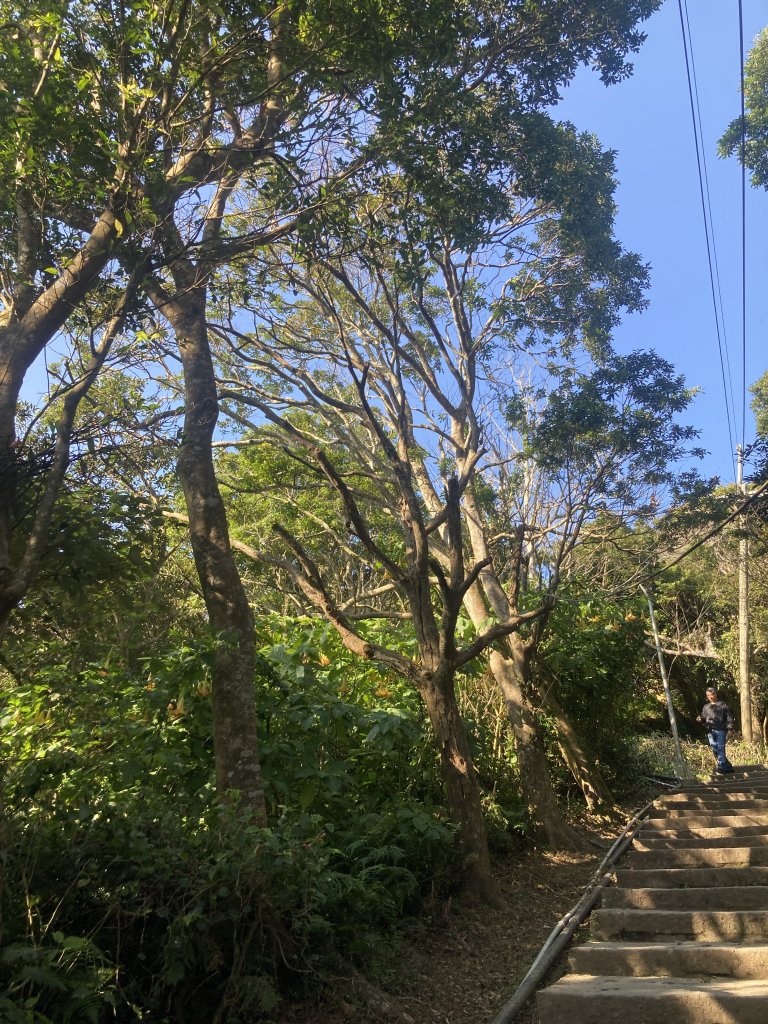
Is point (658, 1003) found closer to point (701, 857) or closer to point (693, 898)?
point (693, 898)

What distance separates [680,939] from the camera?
16.4ft

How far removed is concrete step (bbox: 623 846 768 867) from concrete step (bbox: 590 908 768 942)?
145 cm

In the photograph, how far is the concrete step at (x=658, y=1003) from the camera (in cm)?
337

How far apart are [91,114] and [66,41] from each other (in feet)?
1.95

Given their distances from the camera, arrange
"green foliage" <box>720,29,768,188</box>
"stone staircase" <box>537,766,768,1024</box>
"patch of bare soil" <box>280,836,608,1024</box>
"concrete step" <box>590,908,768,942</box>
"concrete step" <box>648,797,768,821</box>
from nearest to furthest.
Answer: "stone staircase" <box>537,766,768,1024</box>
"patch of bare soil" <box>280,836,608,1024</box>
"concrete step" <box>590,908,768,942</box>
"concrete step" <box>648,797,768,821</box>
"green foliage" <box>720,29,768,188</box>

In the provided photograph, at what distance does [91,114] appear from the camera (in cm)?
471

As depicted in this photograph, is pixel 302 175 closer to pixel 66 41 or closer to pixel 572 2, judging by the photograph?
pixel 66 41

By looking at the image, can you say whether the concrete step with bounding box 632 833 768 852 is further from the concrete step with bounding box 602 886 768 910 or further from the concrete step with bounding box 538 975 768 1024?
the concrete step with bounding box 538 975 768 1024

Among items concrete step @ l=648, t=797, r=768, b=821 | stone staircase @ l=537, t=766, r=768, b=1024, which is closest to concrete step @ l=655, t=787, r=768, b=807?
concrete step @ l=648, t=797, r=768, b=821

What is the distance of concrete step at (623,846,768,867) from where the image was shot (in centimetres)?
629

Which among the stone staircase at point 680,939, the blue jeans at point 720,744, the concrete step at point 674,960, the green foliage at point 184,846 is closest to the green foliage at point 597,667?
the blue jeans at point 720,744

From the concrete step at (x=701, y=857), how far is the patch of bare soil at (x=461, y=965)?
854 millimetres

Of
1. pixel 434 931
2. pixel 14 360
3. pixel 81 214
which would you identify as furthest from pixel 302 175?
pixel 434 931

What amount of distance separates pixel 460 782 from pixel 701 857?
220 centimetres
